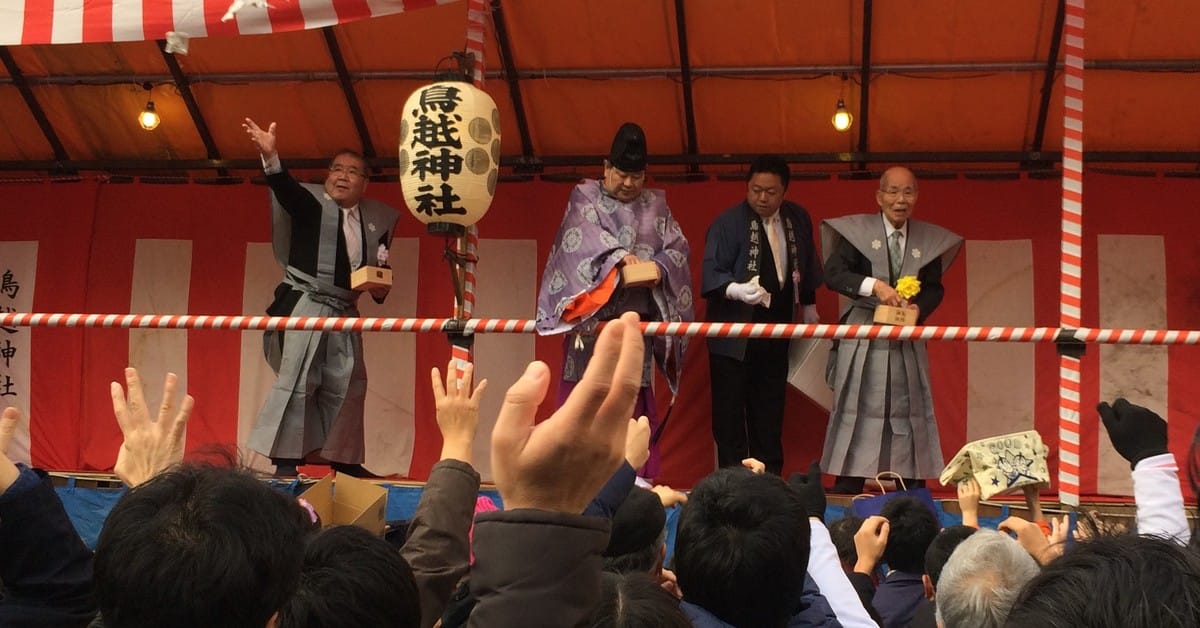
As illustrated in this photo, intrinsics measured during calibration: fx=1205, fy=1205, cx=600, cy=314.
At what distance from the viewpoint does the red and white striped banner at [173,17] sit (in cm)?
517

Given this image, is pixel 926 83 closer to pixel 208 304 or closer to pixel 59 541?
pixel 208 304

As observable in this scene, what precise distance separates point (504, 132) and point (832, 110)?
2.06 metres

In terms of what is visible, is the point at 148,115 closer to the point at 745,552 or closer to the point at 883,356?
the point at 883,356

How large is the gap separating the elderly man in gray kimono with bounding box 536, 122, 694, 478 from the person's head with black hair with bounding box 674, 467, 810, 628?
397 cm

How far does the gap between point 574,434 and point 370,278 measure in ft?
16.6

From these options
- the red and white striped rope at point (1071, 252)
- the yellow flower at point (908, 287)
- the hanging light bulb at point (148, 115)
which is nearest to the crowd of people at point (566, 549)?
the red and white striped rope at point (1071, 252)

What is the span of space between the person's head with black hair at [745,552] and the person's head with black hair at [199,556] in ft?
2.88

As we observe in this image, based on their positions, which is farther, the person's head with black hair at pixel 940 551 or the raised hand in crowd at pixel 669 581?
the person's head with black hair at pixel 940 551

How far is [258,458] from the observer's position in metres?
7.26

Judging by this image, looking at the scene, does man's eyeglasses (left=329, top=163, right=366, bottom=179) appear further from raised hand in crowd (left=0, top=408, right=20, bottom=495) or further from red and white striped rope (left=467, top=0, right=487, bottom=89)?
raised hand in crowd (left=0, top=408, right=20, bottom=495)

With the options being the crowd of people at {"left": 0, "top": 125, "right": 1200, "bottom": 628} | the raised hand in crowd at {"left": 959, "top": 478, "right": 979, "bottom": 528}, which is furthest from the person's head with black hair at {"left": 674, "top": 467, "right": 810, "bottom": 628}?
the raised hand in crowd at {"left": 959, "top": 478, "right": 979, "bottom": 528}

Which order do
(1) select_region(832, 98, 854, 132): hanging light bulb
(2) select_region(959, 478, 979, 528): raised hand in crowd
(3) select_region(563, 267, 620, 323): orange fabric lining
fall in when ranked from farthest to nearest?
(1) select_region(832, 98, 854, 132): hanging light bulb → (3) select_region(563, 267, 620, 323): orange fabric lining → (2) select_region(959, 478, 979, 528): raised hand in crowd

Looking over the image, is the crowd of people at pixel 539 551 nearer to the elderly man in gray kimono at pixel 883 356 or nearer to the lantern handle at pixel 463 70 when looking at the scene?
the lantern handle at pixel 463 70

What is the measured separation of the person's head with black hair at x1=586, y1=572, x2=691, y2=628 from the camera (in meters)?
1.72
